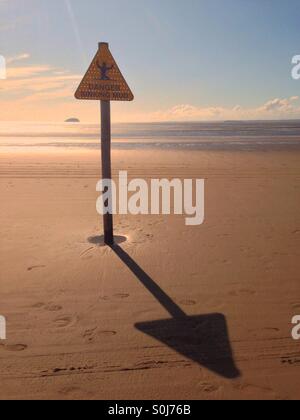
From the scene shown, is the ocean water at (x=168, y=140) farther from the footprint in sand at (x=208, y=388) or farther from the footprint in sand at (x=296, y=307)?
the footprint in sand at (x=208, y=388)

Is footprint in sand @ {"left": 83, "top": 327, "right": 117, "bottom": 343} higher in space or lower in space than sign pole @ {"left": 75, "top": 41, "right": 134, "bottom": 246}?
lower

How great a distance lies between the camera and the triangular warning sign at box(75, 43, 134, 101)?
6.09 metres

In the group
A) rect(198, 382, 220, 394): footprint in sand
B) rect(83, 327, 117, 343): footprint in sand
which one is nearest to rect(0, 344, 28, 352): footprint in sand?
rect(83, 327, 117, 343): footprint in sand

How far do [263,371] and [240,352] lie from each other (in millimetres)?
316

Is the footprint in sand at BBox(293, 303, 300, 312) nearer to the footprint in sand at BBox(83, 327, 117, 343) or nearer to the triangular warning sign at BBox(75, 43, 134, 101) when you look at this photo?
the footprint in sand at BBox(83, 327, 117, 343)

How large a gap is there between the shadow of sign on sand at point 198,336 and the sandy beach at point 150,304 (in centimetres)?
1

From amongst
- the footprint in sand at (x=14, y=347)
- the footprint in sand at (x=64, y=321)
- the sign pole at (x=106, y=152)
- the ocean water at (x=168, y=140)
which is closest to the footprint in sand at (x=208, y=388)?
the footprint in sand at (x=64, y=321)

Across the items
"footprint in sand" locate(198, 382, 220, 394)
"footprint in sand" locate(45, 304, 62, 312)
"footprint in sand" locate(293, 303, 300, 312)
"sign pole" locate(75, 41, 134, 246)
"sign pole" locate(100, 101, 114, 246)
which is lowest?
"footprint in sand" locate(198, 382, 220, 394)

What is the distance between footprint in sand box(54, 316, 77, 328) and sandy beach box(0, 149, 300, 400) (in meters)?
0.01

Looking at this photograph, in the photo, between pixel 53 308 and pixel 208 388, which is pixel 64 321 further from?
pixel 208 388

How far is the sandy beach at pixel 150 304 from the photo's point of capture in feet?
12.0

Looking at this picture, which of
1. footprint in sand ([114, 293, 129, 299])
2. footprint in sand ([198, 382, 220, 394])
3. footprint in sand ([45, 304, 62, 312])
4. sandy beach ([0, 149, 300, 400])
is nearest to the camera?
footprint in sand ([198, 382, 220, 394])

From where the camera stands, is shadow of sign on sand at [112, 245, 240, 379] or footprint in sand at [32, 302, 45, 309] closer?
shadow of sign on sand at [112, 245, 240, 379]
